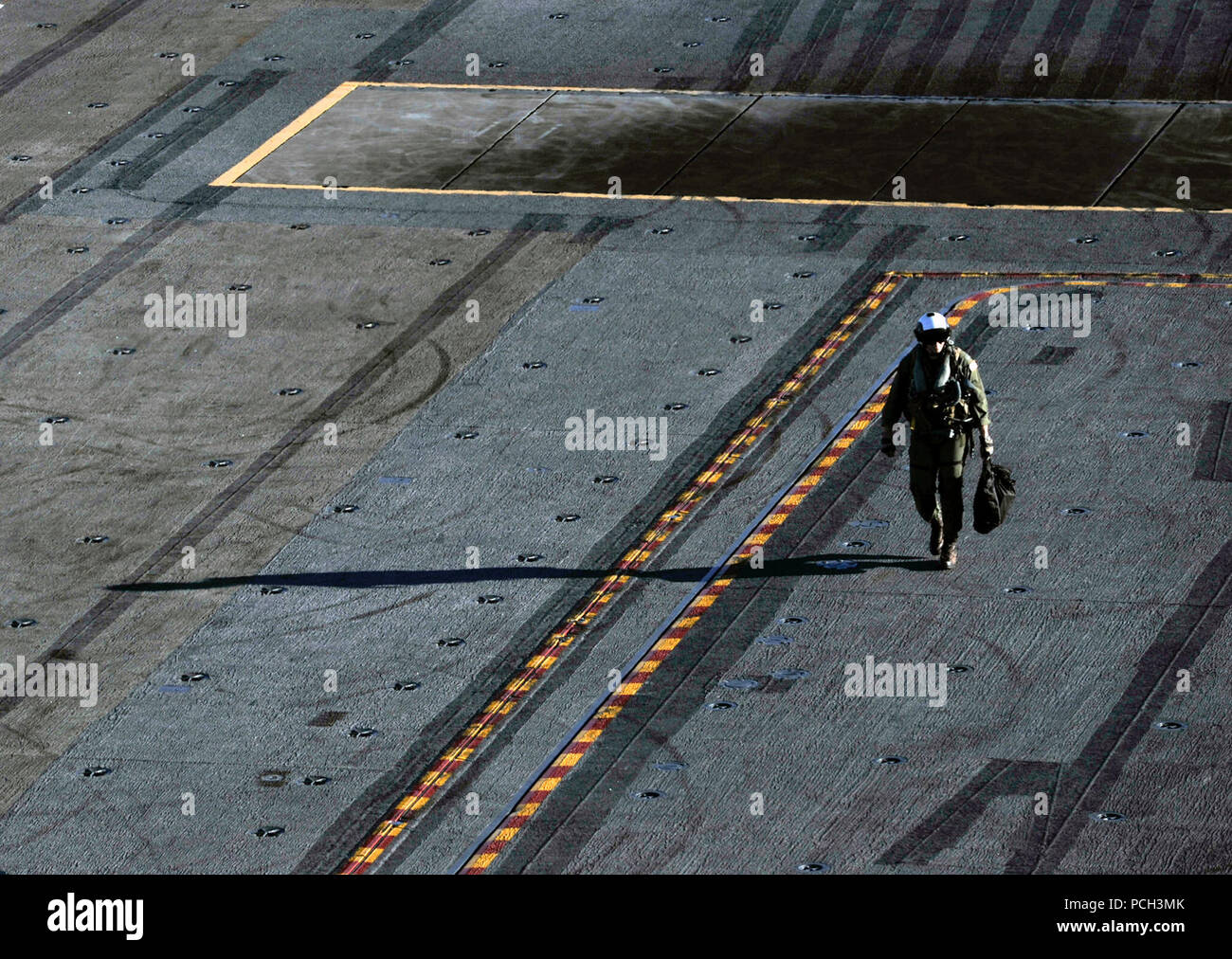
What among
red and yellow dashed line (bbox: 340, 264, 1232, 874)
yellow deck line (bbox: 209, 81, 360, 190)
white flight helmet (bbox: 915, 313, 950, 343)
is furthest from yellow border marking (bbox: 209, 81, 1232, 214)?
white flight helmet (bbox: 915, 313, 950, 343)

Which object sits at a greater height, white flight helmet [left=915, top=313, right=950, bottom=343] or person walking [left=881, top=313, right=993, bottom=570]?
white flight helmet [left=915, top=313, right=950, bottom=343]

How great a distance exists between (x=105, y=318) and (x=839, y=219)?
833cm

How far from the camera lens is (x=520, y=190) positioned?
27.3m

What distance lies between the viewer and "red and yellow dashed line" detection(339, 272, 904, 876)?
620 inches

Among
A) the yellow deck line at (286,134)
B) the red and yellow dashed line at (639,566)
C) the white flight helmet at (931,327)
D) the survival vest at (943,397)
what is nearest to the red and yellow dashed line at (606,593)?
the red and yellow dashed line at (639,566)

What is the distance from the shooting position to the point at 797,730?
649 inches

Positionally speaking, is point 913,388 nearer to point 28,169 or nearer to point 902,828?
point 902,828

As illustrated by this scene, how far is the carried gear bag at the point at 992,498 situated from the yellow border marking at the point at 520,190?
8.42 m

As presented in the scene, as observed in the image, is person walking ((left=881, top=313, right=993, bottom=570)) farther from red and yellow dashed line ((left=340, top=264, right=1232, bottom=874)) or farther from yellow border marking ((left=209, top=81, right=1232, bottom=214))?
yellow border marking ((left=209, top=81, right=1232, bottom=214))

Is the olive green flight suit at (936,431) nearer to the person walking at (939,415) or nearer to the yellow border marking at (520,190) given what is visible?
the person walking at (939,415)

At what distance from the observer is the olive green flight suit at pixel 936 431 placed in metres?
18.0

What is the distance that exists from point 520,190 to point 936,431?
10398 mm

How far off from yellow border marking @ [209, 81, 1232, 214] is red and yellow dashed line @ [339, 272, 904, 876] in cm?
230
